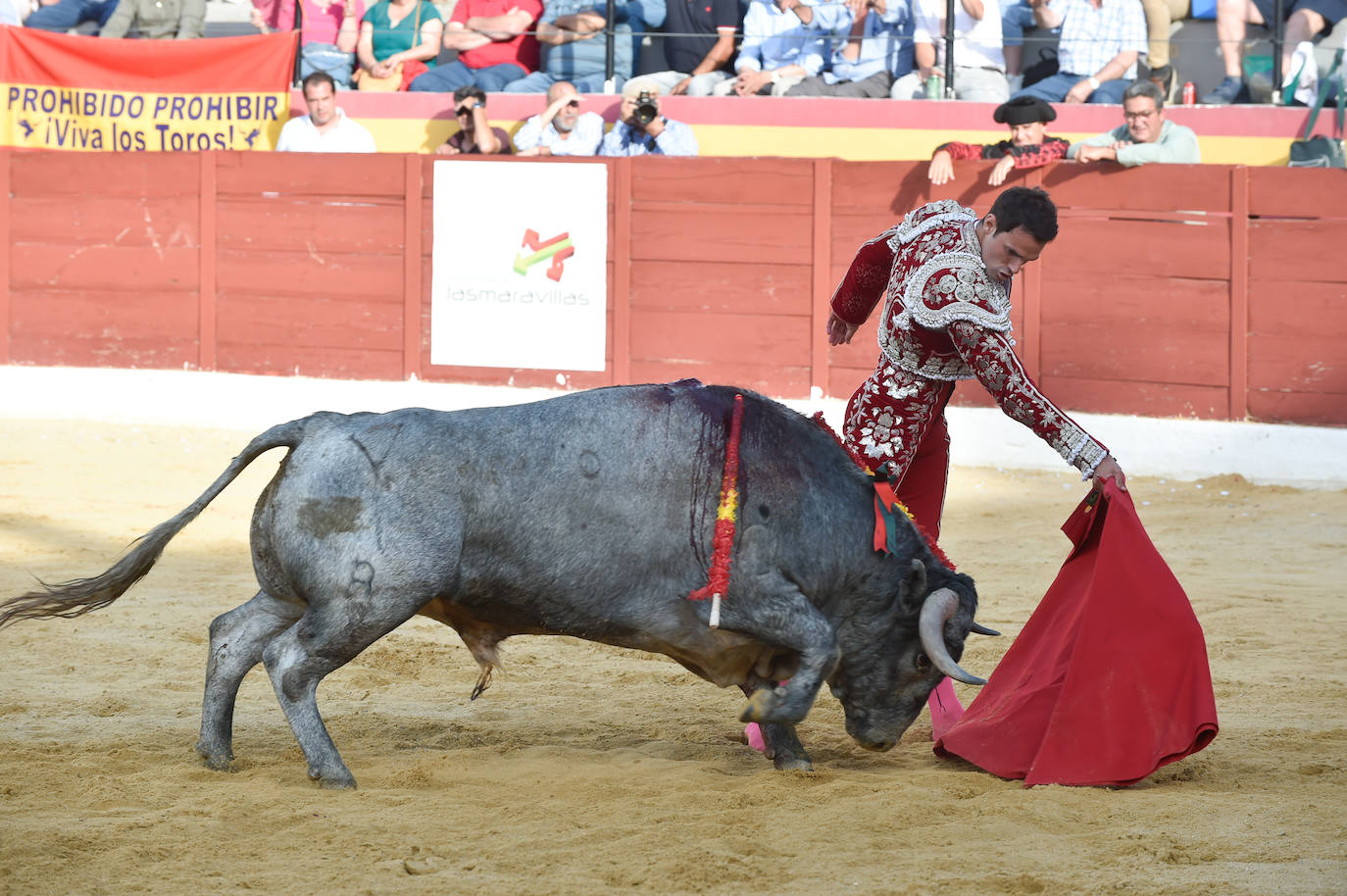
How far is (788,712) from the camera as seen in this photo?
293 cm

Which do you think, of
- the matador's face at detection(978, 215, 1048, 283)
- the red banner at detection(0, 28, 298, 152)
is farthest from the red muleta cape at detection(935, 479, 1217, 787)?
the red banner at detection(0, 28, 298, 152)

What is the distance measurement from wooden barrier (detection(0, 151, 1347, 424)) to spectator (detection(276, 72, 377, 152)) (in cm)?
14

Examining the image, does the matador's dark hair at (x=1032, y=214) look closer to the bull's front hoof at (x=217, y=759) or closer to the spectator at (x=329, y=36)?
the bull's front hoof at (x=217, y=759)

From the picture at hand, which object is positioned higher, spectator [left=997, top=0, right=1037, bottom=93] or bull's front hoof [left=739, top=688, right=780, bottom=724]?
spectator [left=997, top=0, right=1037, bottom=93]

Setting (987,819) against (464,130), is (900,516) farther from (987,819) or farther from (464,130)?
(464,130)

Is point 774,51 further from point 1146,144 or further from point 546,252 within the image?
point 1146,144

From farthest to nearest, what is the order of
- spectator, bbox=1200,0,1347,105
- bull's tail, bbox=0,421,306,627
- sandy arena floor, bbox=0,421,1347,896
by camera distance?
1. spectator, bbox=1200,0,1347,105
2. bull's tail, bbox=0,421,306,627
3. sandy arena floor, bbox=0,421,1347,896

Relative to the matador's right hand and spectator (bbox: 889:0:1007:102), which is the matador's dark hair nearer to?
the matador's right hand

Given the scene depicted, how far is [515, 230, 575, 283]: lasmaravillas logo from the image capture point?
8.21m

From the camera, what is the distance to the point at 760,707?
291 centimetres

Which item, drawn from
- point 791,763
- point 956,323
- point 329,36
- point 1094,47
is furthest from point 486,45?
point 791,763

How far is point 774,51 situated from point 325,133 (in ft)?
8.30

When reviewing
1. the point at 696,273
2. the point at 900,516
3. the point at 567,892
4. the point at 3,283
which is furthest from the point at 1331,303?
the point at 3,283

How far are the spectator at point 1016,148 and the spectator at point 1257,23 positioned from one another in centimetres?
125
